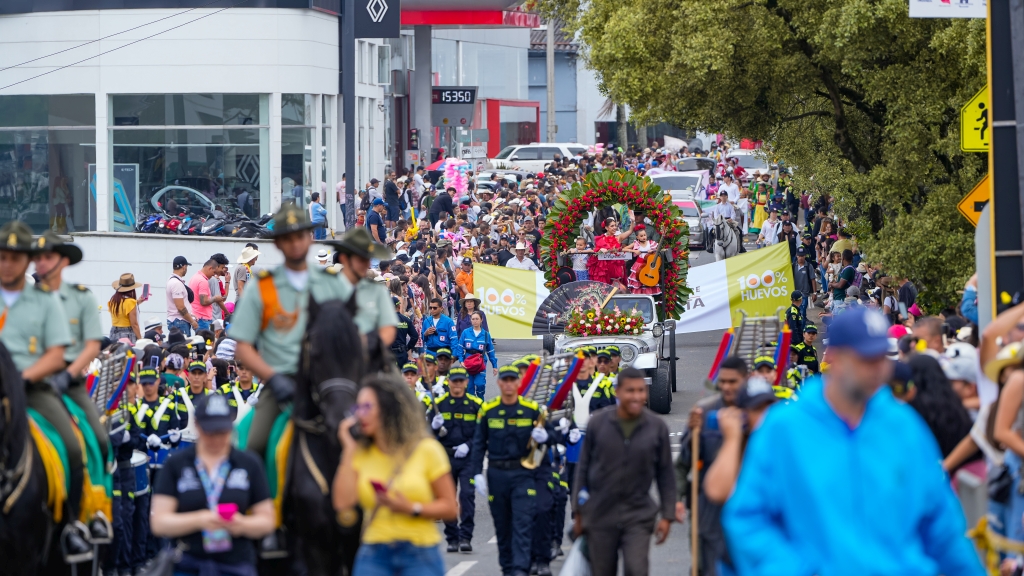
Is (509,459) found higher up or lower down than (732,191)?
lower down

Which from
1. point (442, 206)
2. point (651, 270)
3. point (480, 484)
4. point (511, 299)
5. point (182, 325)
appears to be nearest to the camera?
point (480, 484)

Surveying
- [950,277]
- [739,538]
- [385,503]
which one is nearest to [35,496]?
[385,503]

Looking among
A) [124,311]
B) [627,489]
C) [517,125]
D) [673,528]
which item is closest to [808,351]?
[673,528]

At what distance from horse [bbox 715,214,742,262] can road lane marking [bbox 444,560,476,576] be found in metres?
20.2

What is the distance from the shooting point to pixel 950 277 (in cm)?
1817

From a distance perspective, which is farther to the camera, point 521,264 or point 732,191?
point 732,191

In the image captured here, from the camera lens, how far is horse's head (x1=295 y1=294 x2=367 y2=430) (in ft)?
24.0

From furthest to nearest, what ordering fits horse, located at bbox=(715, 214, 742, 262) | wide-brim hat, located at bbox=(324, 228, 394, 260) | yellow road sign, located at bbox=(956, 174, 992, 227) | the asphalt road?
horse, located at bbox=(715, 214, 742, 262), yellow road sign, located at bbox=(956, 174, 992, 227), the asphalt road, wide-brim hat, located at bbox=(324, 228, 394, 260)

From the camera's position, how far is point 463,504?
13.3 meters

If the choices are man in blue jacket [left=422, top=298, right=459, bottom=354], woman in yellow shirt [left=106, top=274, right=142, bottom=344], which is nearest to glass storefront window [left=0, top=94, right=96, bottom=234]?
woman in yellow shirt [left=106, top=274, right=142, bottom=344]

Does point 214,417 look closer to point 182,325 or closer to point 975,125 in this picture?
point 975,125

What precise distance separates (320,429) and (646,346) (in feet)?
42.3

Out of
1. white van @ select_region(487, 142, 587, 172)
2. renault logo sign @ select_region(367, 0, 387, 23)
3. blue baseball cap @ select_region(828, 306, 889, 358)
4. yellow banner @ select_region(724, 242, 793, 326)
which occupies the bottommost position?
blue baseball cap @ select_region(828, 306, 889, 358)

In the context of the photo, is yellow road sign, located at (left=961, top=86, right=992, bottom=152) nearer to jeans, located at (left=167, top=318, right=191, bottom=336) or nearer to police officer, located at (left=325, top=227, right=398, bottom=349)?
police officer, located at (left=325, top=227, right=398, bottom=349)
